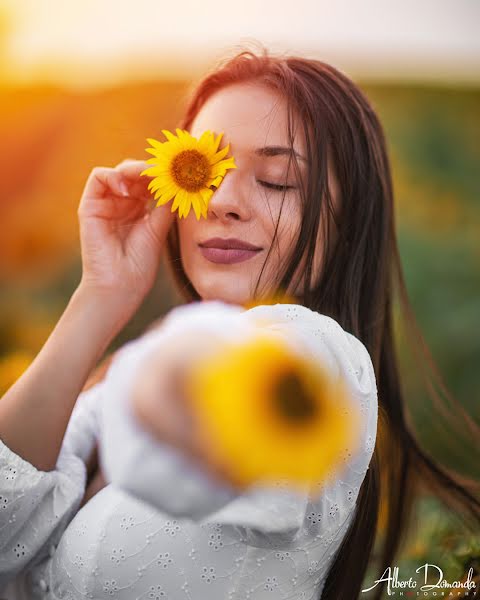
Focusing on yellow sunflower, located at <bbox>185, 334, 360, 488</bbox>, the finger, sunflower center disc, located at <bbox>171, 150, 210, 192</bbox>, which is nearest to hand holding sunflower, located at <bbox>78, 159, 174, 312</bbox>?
the finger

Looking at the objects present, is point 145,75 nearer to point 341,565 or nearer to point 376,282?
point 376,282

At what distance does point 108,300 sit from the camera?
3.65 ft

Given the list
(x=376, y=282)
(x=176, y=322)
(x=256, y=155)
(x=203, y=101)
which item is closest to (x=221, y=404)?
(x=176, y=322)

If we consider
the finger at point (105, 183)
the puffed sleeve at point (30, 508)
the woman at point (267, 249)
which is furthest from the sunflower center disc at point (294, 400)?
the finger at point (105, 183)

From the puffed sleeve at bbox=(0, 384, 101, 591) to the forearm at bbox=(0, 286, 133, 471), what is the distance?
30 mm

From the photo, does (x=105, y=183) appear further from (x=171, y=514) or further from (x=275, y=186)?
(x=171, y=514)

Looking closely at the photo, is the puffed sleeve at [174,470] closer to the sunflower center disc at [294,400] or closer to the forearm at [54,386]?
the sunflower center disc at [294,400]

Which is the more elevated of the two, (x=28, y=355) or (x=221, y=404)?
(x=221, y=404)

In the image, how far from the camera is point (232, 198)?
934 millimetres

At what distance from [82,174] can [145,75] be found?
439 mm

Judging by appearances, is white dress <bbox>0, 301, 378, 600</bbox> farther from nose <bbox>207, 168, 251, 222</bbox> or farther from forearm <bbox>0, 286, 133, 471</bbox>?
nose <bbox>207, 168, 251, 222</bbox>

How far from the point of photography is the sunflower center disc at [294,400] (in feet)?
1.65

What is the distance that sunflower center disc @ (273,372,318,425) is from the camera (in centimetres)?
50

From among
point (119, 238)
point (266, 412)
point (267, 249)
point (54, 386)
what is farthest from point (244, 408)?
point (119, 238)
